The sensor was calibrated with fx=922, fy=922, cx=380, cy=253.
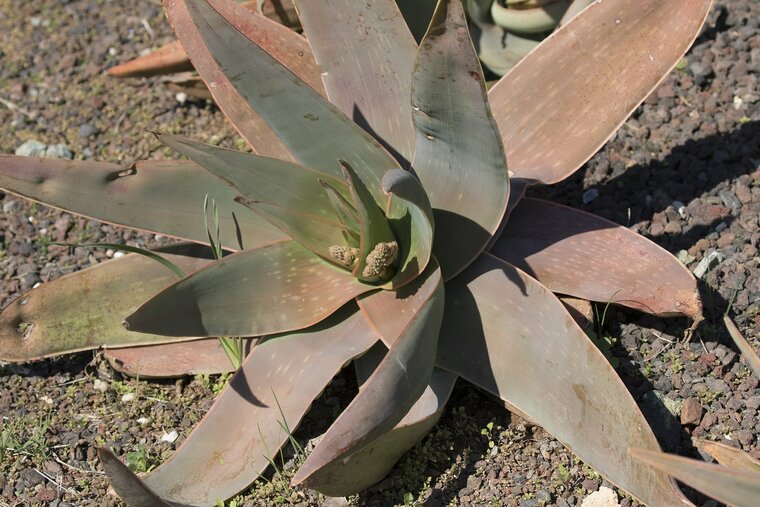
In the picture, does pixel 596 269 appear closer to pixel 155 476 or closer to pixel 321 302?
pixel 321 302

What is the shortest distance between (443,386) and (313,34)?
2.83ft

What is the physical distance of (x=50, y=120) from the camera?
3129 mm

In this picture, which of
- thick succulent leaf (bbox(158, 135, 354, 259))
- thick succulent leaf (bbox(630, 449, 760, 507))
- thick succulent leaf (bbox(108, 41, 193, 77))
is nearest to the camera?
thick succulent leaf (bbox(630, 449, 760, 507))

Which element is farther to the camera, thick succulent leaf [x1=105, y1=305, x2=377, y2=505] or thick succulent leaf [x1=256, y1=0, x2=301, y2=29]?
thick succulent leaf [x1=256, y1=0, x2=301, y2=29]

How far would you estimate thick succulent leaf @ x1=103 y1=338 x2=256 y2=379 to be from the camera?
2.20 m

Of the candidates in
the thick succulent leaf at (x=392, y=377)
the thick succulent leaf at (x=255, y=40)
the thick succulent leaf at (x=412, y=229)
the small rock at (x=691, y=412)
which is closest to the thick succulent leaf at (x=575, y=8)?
the thick succulent leaf at (x=255, y=40)

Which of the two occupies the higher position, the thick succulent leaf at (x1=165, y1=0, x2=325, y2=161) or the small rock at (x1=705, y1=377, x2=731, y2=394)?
the thick succulent leaf at (x1=165, y1=0, x2=325, y2=161)

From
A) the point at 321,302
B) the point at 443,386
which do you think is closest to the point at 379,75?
the point at 321,302

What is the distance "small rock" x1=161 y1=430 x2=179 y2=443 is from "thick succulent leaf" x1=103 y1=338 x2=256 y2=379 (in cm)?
14

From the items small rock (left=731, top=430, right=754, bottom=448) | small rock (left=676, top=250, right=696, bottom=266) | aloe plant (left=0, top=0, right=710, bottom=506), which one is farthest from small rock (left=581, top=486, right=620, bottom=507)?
small rock (left=676, top=250, right=696, bottom=266)

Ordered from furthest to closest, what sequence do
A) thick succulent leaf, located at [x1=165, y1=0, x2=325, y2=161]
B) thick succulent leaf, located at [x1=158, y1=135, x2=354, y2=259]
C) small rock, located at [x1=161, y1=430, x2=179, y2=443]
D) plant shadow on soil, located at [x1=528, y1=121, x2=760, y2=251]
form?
plant shadow on soil, located at [x1=528, y1=121, x2=760, y2=251] < thick succulent leaf, located at [x1=165, y1=0, x2=325, y2=161] < small rock, located at [x1=161, y1=430, x2=179, y2=443] < thick succulent leaf, located at [x1=158, y1=135, x2=354, y2=259]

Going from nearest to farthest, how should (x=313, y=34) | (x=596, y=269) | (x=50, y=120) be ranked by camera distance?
(x=596, y=269)
(x=313, y=34)
(x=50, y=120)

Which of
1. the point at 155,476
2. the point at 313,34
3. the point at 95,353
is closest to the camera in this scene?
the point at 155,476

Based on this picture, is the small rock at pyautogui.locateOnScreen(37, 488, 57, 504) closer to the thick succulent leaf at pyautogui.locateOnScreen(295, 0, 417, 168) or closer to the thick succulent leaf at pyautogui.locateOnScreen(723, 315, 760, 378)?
the thick succulent leaf at pyautogui.locateOnScreen(295, 0, 417, 168)
